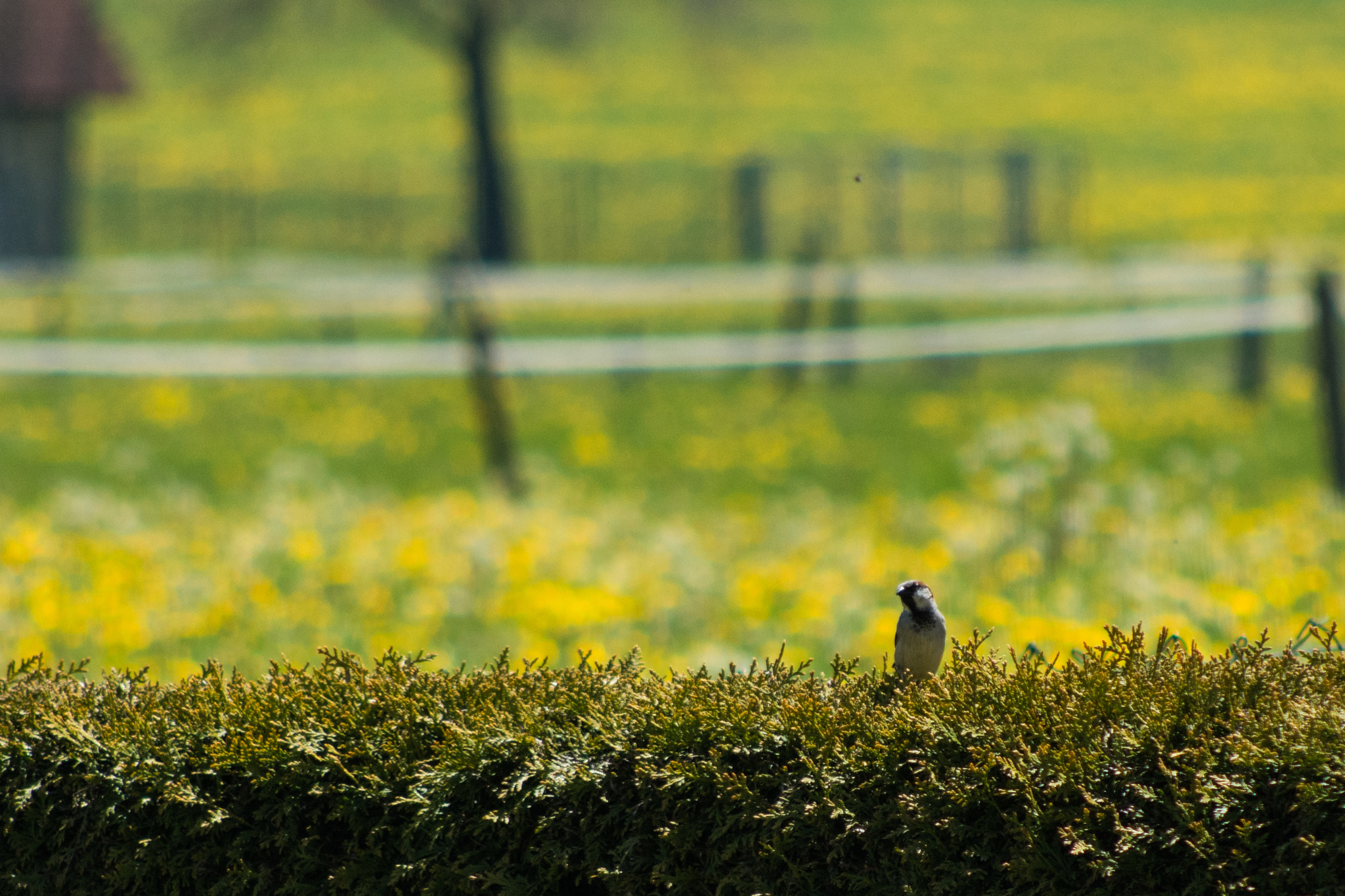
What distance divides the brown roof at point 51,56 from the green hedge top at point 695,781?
23.2m

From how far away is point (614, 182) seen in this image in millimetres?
27766

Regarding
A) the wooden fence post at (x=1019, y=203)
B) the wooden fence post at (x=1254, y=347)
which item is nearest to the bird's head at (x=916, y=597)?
the wooden fence post at (x=1254, y=347)

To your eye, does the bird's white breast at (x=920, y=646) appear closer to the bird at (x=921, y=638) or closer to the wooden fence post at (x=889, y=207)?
the bird at (x=921, y=638)

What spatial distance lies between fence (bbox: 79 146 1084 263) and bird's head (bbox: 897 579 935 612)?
70.9 ft

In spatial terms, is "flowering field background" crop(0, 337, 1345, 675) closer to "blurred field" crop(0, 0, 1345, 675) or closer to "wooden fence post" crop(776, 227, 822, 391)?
"blurred field" crop(0, 0, 1345, 675)

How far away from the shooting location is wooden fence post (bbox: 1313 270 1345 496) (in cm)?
987

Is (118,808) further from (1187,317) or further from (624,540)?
(1187,317)

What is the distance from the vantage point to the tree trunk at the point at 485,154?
27.4 metres

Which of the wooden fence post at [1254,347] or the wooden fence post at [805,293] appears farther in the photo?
the wooden fence post at [805,293]

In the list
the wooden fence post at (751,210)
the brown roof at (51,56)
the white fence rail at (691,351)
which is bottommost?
the white fence rail at (691,351)

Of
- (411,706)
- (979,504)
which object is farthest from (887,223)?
(411,706)

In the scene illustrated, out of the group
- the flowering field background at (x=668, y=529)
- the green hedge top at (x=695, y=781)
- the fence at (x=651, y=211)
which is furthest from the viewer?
the fence at (x=651, y=211)

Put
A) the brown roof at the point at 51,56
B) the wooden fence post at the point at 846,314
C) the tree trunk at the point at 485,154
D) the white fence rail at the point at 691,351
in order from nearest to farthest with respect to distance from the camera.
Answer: the white fence rail at the point at 691,351 → the wooden fence post at the point at 846,314 → the brown roof at the point at 51,56 → the tree trunk at the point at 485,154

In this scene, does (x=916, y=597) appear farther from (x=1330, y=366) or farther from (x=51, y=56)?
(x=51, y=56)
